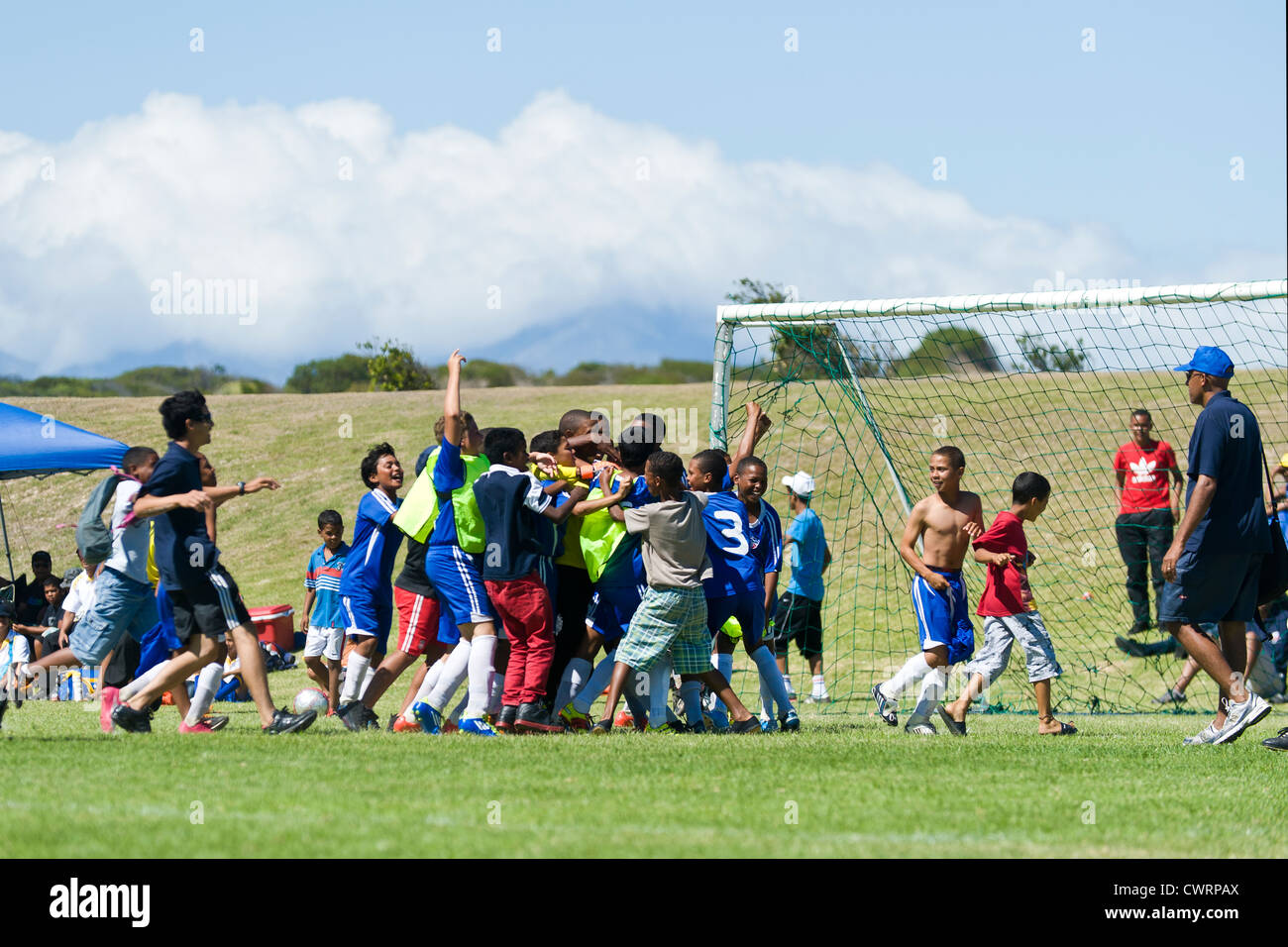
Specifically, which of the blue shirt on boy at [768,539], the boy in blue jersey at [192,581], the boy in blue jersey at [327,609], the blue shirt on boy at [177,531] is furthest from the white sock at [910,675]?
the blue shirt on boy at [177,531]

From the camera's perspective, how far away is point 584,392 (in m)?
36.0

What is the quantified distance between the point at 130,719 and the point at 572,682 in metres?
2.66

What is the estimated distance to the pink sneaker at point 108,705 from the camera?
8.38 meters

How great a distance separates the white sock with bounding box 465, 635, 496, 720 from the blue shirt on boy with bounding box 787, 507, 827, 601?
525 centimetres

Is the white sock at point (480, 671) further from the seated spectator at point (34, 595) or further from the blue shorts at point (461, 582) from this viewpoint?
the seated spectator at point (34, 595)

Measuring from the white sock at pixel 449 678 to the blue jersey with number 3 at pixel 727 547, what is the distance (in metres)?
1.64

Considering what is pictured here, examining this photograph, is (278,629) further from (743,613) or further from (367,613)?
(743,613)

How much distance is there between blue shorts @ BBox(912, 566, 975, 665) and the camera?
28.2 feet

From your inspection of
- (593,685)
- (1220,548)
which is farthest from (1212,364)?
(593,685)

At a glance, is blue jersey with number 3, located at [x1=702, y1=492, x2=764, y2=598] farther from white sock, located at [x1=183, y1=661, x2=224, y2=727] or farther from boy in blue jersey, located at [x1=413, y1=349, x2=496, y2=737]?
white sock, located at [x1=183, y1=661, x2=224, y2=727]

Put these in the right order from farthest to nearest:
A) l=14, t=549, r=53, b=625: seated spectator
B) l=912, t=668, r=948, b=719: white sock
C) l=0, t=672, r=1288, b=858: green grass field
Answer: l=14, t=549, r=53, b=625: seated spectator
l=912, t=668, r=948, b=719: white sock
l=0, t=672, r=1288, b=858: green grass field

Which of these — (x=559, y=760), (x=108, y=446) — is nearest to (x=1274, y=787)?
(x=559, y=760)

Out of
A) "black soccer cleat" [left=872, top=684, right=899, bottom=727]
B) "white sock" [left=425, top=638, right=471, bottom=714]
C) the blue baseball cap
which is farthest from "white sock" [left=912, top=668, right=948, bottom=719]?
"white sock" [left=425, top=638, right=471, bottom=714]
